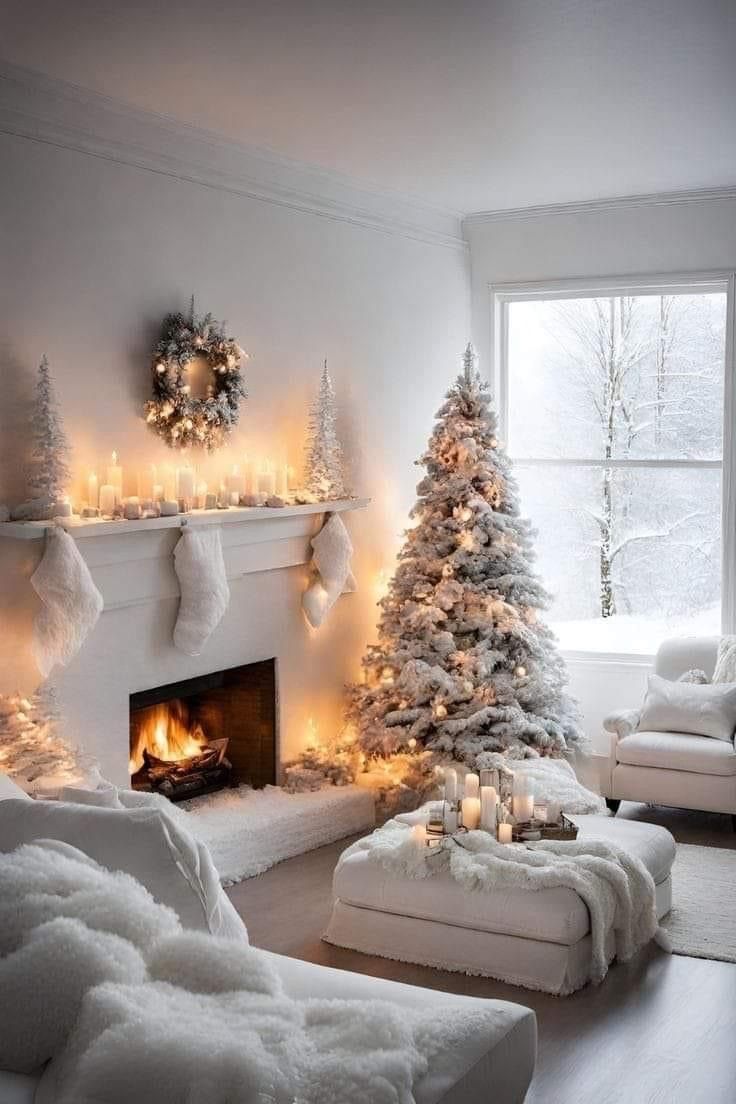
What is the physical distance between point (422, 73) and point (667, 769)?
11.9ft

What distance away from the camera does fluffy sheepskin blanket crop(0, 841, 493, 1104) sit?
2.53m

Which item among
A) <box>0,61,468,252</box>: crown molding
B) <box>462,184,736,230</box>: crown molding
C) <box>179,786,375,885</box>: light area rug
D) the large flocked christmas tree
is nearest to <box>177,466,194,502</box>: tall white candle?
<box>0,61,468,252</box>: crown molding

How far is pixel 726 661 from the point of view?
6.87m

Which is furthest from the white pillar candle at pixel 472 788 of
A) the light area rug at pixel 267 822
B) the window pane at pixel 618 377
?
the window pane at pixel 618 377

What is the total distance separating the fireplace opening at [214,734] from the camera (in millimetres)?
6188

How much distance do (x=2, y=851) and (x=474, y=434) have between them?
4.23m

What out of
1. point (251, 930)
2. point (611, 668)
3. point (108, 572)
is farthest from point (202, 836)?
point (611, 668)

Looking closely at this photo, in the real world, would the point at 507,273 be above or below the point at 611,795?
above

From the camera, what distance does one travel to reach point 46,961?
2781mm

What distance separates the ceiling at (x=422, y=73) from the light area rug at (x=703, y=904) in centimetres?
333

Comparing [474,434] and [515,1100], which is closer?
[515,1100]

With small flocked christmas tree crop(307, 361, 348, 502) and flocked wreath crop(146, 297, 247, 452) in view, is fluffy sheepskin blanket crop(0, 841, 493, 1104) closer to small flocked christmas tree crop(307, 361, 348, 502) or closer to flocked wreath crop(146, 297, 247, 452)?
flocked wreath crop(146, 297, 247, 452)

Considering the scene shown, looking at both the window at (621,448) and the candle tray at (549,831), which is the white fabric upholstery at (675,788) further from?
the candle tray at (549,831)

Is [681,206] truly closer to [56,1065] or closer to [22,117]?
[22,117]
